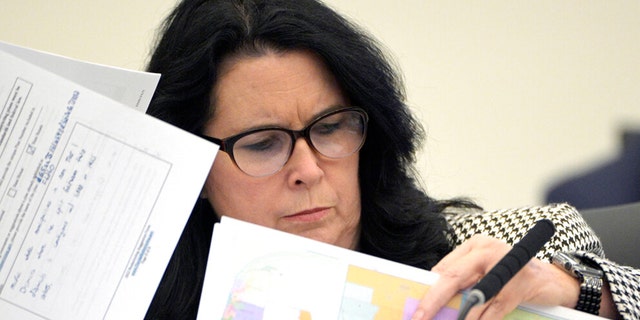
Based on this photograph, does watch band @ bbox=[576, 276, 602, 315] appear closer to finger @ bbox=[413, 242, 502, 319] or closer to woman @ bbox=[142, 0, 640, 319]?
woman @ bbox=[142, 0, 640, 319]

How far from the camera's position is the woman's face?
107 cm

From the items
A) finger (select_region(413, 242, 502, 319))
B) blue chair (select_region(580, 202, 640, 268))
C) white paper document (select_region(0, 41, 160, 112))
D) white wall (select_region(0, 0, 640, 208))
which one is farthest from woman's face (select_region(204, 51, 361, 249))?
white wall (select_region(0, 0, 640, 208))

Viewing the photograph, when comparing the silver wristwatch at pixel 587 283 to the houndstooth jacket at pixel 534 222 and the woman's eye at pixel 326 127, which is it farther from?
the woman's eye at pixel 326 127

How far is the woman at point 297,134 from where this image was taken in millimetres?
1077

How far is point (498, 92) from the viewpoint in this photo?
7.68ft

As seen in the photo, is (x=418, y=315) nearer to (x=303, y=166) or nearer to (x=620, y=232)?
(x=303, y=166)

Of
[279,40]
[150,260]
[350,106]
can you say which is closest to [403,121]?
[350,106]

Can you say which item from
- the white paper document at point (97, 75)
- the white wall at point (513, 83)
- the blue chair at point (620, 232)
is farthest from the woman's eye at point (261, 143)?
the white wall at point (513, 83)

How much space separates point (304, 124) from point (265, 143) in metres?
0.06

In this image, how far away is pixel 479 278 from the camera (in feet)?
2.70

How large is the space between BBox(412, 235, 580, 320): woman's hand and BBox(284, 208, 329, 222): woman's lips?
27cm

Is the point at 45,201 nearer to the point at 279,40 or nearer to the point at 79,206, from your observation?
the point at 79,206

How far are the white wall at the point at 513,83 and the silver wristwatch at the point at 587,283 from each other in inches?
46.1

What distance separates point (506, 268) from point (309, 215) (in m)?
0.39
